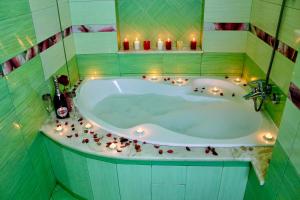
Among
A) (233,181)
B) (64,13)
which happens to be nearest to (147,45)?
(64,13)

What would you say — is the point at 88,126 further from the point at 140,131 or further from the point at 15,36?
the point at 15,36

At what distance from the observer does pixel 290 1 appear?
162cm

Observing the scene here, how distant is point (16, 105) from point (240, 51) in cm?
210

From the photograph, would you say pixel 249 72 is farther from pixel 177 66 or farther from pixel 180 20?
pixel 180 20

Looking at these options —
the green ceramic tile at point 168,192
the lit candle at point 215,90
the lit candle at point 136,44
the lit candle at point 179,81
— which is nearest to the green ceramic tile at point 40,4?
the lit candle at point 136,44

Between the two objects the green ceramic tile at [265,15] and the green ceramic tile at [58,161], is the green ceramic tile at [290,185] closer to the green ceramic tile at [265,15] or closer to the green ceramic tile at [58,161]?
the green ceramic tile at [265,15]

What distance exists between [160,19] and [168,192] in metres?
1.77

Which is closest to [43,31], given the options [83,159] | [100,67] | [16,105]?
[16,105]

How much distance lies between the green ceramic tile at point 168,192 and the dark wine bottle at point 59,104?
0.90 metres

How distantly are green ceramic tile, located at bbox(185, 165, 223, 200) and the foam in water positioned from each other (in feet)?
1.66

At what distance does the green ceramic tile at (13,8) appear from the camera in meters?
1.44

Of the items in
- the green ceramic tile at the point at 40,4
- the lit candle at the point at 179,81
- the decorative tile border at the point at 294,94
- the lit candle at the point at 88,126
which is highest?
the green ceramic tile at the point at 40,4

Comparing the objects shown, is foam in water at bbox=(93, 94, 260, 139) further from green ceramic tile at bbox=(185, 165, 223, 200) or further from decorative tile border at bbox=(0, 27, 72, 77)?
decorative tile border at bbox=(0, 27, 72, 77)

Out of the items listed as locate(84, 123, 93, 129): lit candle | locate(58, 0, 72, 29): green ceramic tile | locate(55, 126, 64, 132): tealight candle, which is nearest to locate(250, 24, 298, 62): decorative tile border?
locate(84, 123, 93, 129): lit candle
